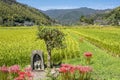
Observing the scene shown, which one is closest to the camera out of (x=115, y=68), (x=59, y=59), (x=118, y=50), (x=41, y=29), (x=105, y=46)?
(x=115, y=68)

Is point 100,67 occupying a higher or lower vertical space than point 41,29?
lower

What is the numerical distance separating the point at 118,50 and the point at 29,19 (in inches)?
6841

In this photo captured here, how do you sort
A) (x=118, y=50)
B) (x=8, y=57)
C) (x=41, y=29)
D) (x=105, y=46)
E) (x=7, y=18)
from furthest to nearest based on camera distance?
(x=7, y=18), (x=105, y=46), (x=118, y=50), (x=8, y=57), (x=41, y=29)

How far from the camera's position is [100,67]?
18031 millimetres

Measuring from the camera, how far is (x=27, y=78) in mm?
7914

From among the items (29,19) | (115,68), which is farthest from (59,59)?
(29,19)

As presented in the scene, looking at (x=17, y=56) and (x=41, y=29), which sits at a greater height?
(x=41, y=29)

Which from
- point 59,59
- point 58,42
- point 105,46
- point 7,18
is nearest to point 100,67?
point 58,42

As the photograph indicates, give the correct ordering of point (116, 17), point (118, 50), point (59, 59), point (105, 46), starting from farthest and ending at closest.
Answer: point (116, 17), point (105, 46), point (118, 50), point (59, 59)

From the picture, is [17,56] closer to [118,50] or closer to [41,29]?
[41,29]

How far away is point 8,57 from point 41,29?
3469 millimetres

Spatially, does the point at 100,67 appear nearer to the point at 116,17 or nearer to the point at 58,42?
the point at 58,42

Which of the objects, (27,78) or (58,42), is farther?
(58,42)

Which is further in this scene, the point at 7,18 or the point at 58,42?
the point at 7,18
